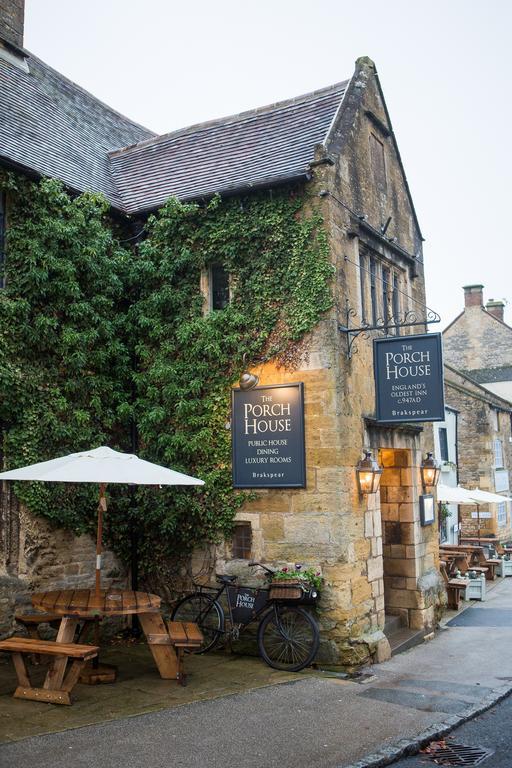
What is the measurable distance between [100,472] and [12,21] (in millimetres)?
10298

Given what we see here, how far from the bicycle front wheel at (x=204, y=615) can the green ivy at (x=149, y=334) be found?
2.54 feet

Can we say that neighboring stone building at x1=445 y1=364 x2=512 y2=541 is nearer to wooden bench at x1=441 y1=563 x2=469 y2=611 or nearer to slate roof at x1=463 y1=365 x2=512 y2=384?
slate roof at x1=463 y1=365 x2=512 y2=384

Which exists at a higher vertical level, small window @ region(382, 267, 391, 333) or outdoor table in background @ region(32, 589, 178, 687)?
small window @ region(382, 267, 391, 333)

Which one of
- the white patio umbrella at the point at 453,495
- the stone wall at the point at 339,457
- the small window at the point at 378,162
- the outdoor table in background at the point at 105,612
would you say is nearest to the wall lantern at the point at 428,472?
the stone wall at the point at 339,457

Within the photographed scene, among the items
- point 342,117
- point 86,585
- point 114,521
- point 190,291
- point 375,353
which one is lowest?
point 86,585

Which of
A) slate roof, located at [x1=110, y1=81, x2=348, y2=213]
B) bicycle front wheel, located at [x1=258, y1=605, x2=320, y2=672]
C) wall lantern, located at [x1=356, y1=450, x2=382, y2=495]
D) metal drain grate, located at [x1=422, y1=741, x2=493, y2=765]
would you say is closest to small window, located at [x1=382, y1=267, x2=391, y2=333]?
slate roof, located at [x1=110, y1=81, x2=348, y2=213]

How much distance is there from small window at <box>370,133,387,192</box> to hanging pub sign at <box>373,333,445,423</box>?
3340mm

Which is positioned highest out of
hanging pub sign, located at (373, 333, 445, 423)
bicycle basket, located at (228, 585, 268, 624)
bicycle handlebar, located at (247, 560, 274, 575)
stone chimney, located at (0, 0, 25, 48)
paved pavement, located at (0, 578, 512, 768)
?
stone chimney, located at (0, 0, 25, 48)

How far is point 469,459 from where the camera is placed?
1040 inches

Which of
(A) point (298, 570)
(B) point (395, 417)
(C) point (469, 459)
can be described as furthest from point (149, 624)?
(C) point (469, 459)

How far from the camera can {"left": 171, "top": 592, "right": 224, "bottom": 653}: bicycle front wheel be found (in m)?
9.44

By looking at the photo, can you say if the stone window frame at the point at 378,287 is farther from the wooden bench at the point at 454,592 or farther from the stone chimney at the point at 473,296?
the stone chimney at the point at 473,296

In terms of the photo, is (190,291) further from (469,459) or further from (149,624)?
(469,459)

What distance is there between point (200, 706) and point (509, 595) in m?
10.8
